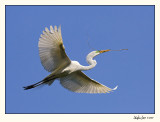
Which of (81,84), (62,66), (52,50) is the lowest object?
(81,84)

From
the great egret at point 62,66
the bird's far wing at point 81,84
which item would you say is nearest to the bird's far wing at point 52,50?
the great egret at point 62,66

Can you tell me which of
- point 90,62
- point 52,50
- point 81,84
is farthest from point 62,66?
point 81,84

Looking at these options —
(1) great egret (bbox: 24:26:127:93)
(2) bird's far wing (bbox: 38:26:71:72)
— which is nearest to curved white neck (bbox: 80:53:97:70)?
(1) great egret (bbox: 24:26:127:93)

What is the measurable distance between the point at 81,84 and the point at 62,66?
1.26 metres

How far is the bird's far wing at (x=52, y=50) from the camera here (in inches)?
458

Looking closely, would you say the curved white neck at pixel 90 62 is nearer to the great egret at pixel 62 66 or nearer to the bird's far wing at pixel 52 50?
the great egret at pixel 62 66

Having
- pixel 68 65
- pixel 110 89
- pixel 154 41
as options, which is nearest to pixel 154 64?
pixel 154 41

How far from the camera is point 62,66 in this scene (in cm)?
1234

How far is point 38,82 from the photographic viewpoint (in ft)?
40.2

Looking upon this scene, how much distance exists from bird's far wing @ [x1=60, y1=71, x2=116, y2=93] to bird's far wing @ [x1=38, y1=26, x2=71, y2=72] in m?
0.86

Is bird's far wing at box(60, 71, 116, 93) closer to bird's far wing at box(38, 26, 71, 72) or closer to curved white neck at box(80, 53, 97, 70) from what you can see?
curved white neck at box(80, 53, 97, 70)

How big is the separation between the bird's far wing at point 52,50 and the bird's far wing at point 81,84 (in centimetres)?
86

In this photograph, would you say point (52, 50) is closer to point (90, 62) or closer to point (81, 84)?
point (90, 62)

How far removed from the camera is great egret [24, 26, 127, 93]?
1176 centimetres
